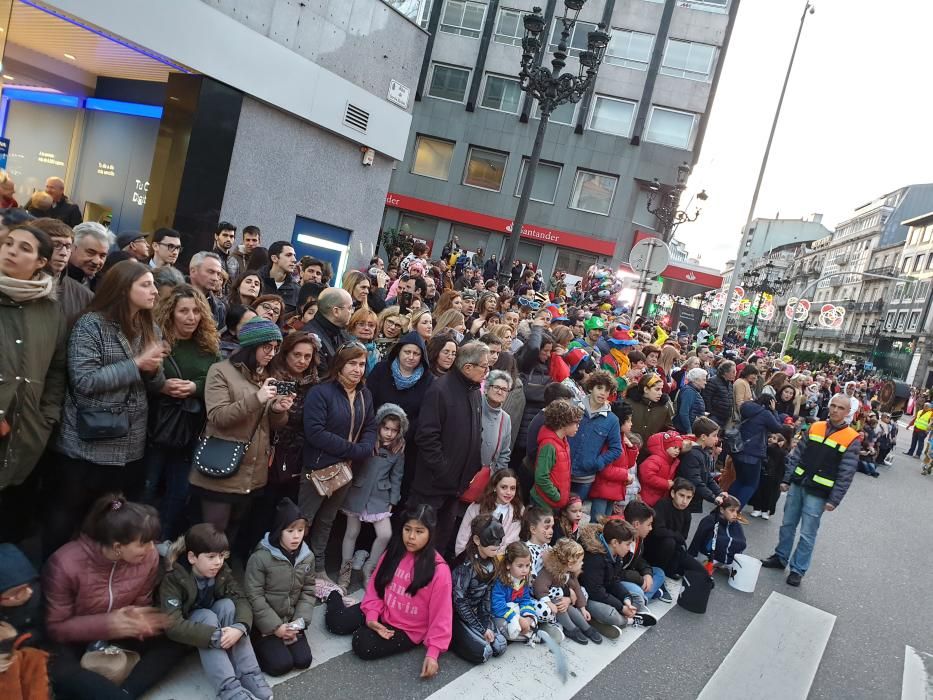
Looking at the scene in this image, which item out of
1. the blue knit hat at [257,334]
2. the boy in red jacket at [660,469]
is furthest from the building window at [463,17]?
the blue knit hat at [257,334]

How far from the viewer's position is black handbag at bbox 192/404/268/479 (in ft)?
13.1

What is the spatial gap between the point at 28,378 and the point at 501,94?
30619mm

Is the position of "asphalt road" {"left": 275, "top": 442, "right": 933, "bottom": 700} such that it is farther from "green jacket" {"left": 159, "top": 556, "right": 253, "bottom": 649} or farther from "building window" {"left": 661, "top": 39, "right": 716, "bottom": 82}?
"building window" {"left": 661, "top": 39, "right": 716, "bottom": 82}

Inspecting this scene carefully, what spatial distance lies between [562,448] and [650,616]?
1625mm

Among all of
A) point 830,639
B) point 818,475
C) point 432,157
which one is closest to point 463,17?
point 432,157

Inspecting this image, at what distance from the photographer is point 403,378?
17.2 ft

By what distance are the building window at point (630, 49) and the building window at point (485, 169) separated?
688 centimetres

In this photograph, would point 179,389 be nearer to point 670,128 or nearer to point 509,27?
point 670,128

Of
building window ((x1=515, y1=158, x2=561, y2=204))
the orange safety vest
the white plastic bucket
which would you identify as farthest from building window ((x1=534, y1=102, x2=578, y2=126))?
the white plastic bucket

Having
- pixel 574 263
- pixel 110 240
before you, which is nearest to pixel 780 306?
pixel 574 263

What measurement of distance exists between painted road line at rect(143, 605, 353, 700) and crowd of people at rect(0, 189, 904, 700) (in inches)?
3.2

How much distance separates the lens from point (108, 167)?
1117 cm

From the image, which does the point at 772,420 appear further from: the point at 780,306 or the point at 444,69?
the point at 780,306

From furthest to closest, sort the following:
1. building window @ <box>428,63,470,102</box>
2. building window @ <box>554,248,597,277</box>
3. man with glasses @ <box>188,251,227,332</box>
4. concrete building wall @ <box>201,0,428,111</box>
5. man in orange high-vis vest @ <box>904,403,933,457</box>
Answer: building window @ <box>428,63,470,102</box> → building window @ <box>554,248,597,277</box> → man in orange high-vis vest @ <box>904,403,933,457</box> → concrete building wall @ <box>201,0,428,111</box> → man with glasses @ <box>188,251,227,332</box>
